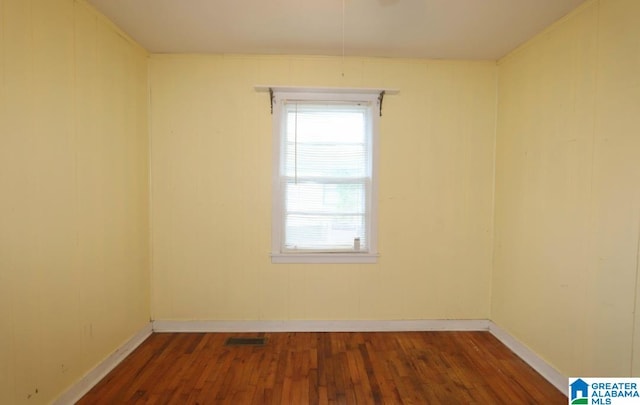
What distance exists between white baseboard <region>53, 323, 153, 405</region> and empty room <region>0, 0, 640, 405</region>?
0.07ft

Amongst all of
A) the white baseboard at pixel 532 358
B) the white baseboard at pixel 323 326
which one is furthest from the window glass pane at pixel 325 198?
the white baseboard at pixel 532 358

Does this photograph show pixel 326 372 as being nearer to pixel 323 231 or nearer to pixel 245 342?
pixel 245 342

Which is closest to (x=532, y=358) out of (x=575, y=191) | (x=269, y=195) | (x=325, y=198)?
(x=575, y=191)

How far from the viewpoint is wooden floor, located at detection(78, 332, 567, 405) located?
2.06 meters

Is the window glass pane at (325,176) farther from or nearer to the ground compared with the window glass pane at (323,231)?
farther from the ground

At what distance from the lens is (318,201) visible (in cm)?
299

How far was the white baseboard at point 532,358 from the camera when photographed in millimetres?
2164

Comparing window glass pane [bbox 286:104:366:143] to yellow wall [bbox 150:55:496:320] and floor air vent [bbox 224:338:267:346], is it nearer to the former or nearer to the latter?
yellow wall [bbox 150:55:496:320]

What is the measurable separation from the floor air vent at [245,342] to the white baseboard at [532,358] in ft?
7.10

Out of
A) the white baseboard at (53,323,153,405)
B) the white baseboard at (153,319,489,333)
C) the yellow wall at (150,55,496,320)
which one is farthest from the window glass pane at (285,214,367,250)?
the white baseboard at (53,323,153,405)

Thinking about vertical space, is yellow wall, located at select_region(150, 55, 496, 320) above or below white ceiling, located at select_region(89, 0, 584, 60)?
below

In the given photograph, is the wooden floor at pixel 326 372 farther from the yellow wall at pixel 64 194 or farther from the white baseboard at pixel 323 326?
the yellow wall at pixel 64 194

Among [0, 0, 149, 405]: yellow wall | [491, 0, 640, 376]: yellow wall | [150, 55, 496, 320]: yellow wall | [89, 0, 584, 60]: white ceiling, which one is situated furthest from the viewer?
[150, 55, 496, 320]: yellow wall

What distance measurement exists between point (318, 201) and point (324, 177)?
0.24 m
